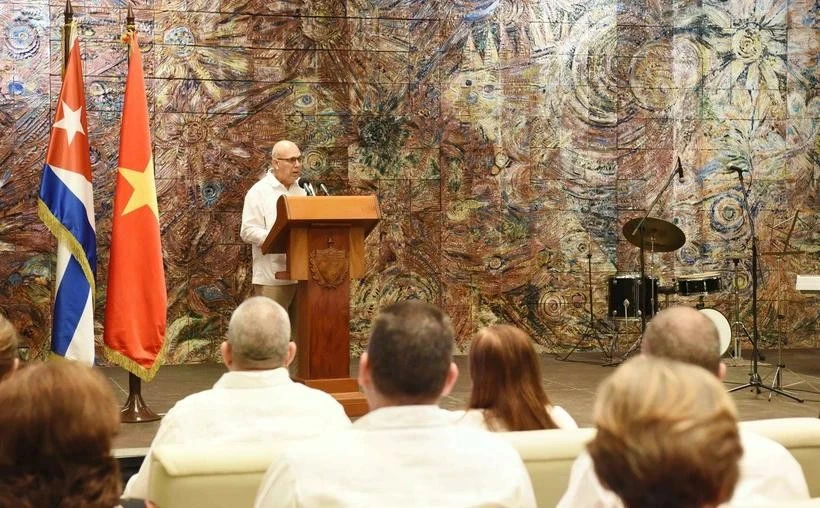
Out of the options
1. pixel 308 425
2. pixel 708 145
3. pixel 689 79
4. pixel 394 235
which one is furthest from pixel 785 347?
pixel 308 425

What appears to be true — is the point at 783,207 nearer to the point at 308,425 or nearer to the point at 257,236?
the point at 257,236

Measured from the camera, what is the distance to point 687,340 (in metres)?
2.76

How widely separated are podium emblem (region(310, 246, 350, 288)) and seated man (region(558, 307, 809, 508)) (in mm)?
4073

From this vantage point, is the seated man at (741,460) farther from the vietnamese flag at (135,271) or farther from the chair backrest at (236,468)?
the vietnamese flag at (135,271)

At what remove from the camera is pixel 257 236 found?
25.8ft

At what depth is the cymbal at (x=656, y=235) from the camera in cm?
948

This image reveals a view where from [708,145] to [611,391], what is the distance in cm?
940

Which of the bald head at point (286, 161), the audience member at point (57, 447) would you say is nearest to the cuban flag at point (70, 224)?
the bald head at point (286, 161)

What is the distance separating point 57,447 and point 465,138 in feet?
27.7

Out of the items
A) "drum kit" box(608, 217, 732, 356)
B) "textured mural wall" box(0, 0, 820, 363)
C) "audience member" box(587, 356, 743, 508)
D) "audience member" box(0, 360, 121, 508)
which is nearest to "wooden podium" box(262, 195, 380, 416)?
"textured mural wall" box(0, 0, 820, 363)

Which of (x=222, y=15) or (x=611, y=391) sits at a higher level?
(x=222, y=15)

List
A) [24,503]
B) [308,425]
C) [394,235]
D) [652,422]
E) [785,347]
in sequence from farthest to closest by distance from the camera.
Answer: [785,347] < [394,235] < [308,425] < [24,503] < [652,422]

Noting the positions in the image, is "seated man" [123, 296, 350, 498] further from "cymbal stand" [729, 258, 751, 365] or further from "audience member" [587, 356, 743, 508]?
"cymbal stand" [729, 258, 751, 365]

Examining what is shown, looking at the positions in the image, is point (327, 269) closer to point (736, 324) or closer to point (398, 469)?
point (736, 324)
